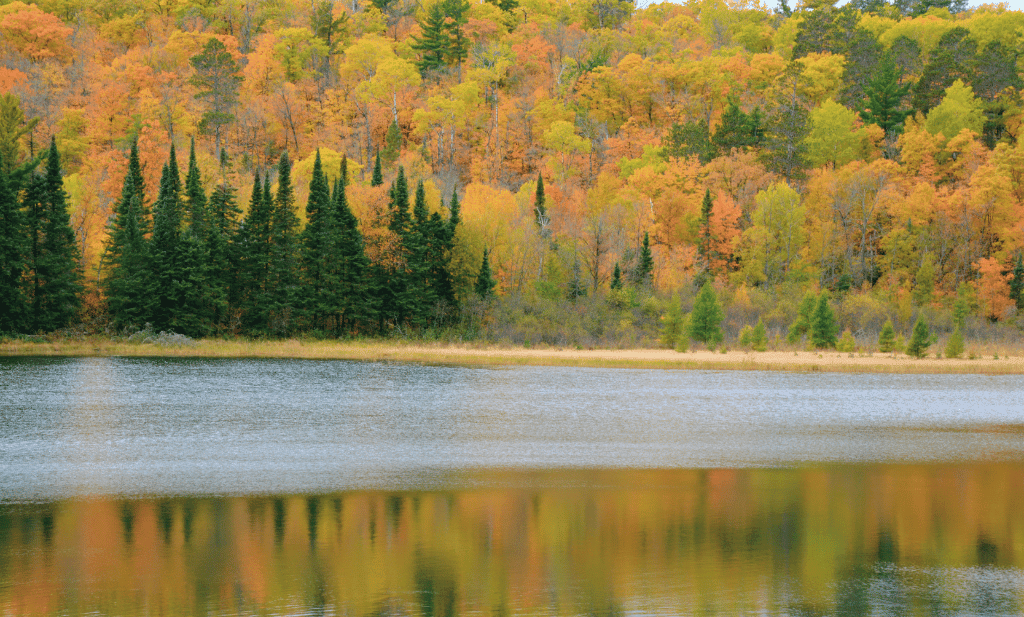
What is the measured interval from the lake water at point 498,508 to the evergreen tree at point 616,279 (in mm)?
45746

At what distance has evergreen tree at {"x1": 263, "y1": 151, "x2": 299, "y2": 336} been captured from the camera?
83125 mm

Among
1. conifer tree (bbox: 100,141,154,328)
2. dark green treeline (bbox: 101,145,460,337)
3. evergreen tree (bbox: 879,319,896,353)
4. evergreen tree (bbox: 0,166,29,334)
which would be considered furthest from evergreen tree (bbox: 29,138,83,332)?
evergreen tree (bbox: 879,319,896,353)

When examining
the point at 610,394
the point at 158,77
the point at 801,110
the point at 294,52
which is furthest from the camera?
the point at 294,52

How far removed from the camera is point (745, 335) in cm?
7856

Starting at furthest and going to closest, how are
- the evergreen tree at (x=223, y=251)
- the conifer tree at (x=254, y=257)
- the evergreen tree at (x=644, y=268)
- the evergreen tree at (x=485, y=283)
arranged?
the evergreen tree at (x=644, y=268) → the evergreen tree at (x=485, y=283) → the conifer tree at (x=254, y=257) → the evergreen tree at (x=223, y=251)

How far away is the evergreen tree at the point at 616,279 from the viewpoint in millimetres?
88250

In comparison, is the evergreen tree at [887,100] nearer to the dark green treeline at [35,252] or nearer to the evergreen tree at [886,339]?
the evergreen tree at [886,339]

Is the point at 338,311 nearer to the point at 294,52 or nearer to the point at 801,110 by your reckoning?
the point at 801,110

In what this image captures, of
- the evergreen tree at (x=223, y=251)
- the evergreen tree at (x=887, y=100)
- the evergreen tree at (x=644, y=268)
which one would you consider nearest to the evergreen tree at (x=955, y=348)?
the evergreen tree at (x=644, y=268)

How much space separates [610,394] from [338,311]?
42217mm

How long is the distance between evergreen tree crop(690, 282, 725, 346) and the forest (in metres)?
0.34

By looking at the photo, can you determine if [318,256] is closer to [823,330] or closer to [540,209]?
[540,209]

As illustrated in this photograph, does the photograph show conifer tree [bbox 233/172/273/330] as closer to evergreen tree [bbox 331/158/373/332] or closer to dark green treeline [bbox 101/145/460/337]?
dark green treeline [bbox 101/145/460/337]

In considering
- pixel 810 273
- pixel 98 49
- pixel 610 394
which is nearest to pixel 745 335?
pixel 810 273
